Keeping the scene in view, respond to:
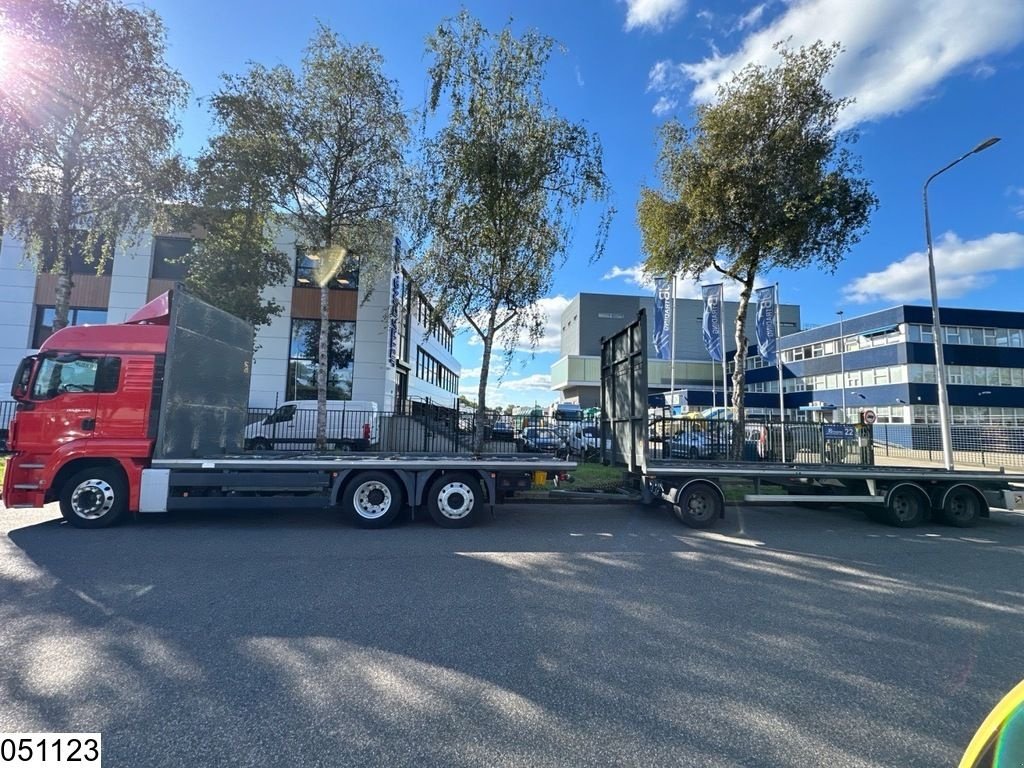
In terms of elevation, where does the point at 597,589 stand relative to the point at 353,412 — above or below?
below

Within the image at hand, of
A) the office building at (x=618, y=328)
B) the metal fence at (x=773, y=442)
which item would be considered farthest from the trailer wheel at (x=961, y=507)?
the office building at (x=618, y=328)

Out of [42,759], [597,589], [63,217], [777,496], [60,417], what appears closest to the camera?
[42,759]

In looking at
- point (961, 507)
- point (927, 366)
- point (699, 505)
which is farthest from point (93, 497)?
point (927, 366)

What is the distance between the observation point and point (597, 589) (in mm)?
4977

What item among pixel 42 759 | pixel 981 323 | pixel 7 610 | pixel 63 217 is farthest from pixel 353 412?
pixel 981 323

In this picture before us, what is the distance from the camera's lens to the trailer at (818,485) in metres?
8.13

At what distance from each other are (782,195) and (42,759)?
46.7 feet

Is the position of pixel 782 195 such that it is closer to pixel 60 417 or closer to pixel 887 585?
pixel 887 585

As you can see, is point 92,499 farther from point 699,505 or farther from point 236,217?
point 236,217

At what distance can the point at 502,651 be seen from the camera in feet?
11.8

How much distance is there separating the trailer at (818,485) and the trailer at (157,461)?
5.44ft

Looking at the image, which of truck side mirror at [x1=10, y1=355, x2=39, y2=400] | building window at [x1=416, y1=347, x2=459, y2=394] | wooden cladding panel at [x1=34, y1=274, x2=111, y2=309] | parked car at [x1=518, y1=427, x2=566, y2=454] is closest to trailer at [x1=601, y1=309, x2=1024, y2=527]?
parked car at [x1=518, y1=427, x2=566, y2=454]

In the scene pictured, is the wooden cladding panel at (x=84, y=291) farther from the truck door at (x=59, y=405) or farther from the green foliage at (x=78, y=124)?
the truck door at (x=59, y=405)

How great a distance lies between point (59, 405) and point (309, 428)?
1045 centimetres
